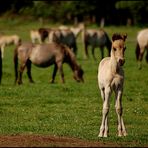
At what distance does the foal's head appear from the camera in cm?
1349

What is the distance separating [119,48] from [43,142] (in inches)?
115

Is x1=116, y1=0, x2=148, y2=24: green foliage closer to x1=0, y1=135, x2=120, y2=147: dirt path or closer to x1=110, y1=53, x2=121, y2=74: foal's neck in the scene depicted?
x1=110, y1=53, x2=121, y2=74: foal's neck

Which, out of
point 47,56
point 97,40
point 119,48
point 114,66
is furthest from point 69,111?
point 97,40

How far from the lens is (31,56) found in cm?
2906

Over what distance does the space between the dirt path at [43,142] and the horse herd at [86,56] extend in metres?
1.61

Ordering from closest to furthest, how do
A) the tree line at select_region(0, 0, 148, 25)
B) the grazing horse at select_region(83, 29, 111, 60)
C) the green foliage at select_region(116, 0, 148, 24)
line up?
the grazing horse at select_region(83, 29, 111, 60) → the green foliage at select_region(116, 0, 148, 24) → the tree line at select_region(0, 0, 148, 25)

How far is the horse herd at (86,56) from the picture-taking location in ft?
44.5

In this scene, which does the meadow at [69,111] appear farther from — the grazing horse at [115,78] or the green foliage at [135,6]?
the green foliage at [135,6]

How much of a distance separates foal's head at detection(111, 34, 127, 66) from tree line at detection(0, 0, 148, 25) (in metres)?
57.9

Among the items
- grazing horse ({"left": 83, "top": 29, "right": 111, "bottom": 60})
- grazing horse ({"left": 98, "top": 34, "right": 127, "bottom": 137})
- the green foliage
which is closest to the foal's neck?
grazing horse ({"left": 98, "top": 34, "right": 127, "bottom": 137})

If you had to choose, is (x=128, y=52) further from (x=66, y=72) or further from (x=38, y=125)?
A: (x=38, y=125)

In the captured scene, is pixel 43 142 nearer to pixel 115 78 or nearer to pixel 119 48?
Answer: pixel 115 78

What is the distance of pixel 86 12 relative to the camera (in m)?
76.4

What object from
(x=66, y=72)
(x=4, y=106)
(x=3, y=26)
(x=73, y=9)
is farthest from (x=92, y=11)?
(x=4, y=106)
